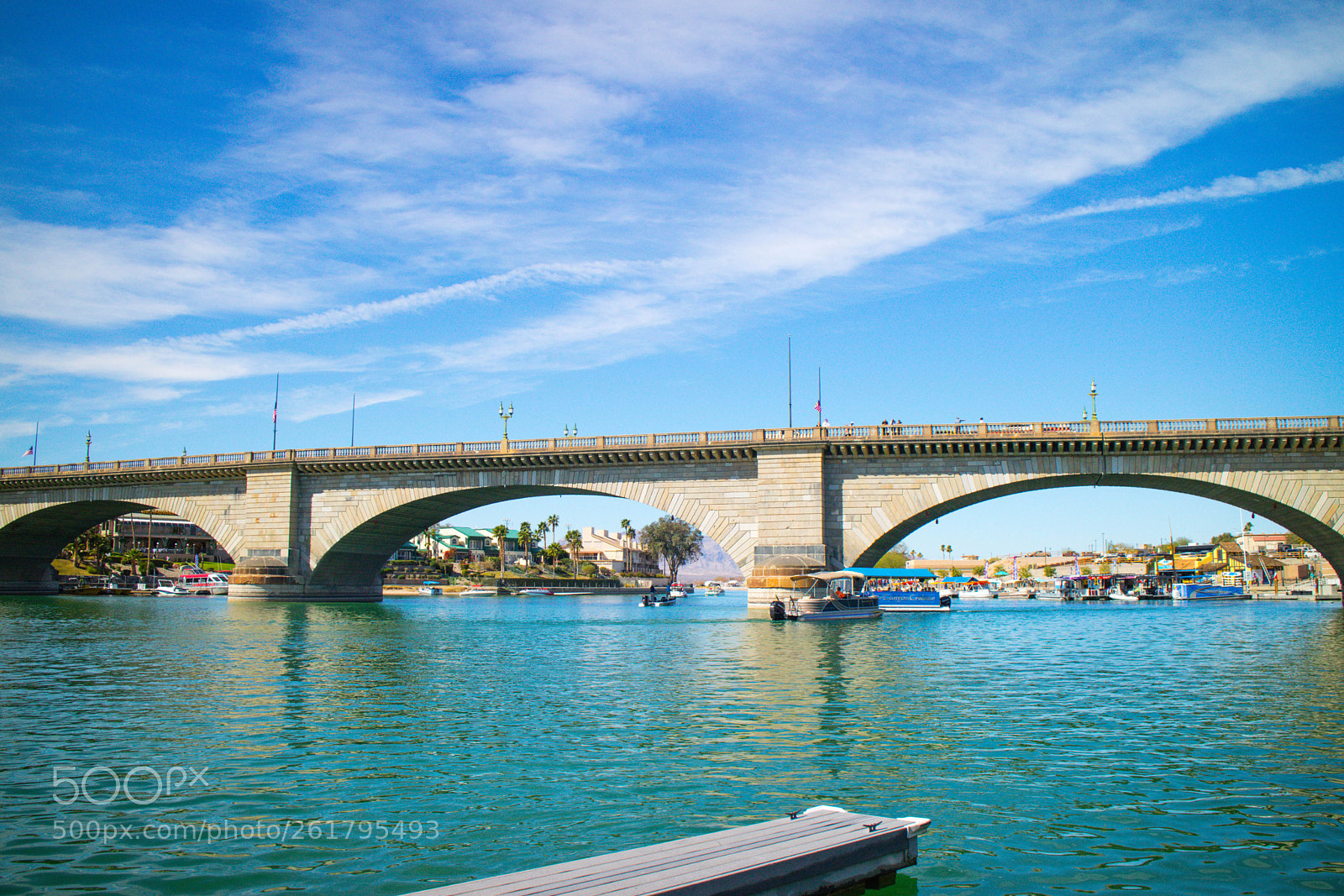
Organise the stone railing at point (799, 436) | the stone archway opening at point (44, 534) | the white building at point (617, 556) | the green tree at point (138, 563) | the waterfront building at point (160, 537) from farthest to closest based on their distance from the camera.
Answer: the white building at point (617, 556) → the waterfront building at point (160, 537) → the green tree at point (138, 563) → the stone archway opening at point (44, 534) → the stone railing at point (799, 436)

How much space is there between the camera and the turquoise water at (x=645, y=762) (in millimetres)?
9586

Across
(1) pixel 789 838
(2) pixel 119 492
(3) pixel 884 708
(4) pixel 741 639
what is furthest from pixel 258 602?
(1) pixel 789 838

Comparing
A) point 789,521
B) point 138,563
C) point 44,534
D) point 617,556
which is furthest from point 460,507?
point 617,556

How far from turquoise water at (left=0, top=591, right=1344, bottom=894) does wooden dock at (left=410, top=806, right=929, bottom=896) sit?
0.91m

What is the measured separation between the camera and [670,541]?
156875 mm

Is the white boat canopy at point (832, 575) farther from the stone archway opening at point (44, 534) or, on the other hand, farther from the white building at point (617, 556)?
the white building at point (617, 556)

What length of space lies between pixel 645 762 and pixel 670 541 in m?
144

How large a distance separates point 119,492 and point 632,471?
38.8 meters

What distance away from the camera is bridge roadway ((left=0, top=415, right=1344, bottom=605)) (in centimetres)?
4466

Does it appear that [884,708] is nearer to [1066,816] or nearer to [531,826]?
Answer: [1066,816]

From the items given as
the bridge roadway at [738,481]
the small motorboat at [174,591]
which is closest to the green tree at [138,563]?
the small motorboat at [174,591]

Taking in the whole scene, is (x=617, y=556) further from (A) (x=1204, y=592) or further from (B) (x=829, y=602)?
(B) (x=829, y=602)

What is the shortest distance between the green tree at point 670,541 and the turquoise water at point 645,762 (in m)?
127

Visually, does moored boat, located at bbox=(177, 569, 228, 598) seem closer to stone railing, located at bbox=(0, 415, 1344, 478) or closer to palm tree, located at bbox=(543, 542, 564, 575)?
stone railing, located at bbox=(0, 415, 1344, 478)
